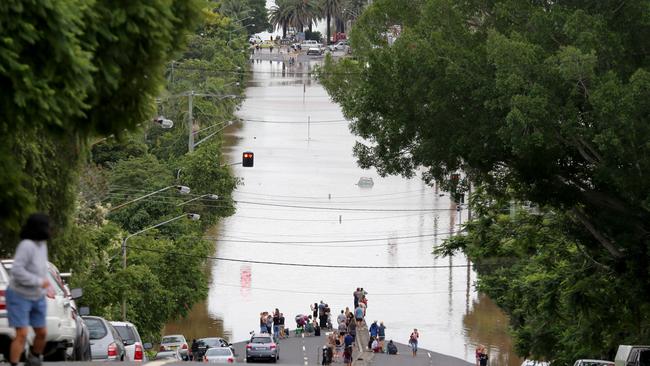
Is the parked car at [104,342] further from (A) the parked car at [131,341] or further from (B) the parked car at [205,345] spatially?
(B) the parked car at [205,345]

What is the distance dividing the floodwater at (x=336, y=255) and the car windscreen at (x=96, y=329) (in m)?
53.7

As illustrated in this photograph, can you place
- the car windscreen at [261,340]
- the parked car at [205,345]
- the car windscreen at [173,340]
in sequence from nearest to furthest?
the parked car at [205,345] → the car windscreen at [173,340] → the car windscreen at [261,340]

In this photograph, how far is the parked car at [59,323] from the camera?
58.3 feet

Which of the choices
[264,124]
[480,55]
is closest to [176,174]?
[480,55]

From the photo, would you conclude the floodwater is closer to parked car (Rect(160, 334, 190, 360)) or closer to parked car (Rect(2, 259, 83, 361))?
parked car (Rect(160, 334, 190, 360))

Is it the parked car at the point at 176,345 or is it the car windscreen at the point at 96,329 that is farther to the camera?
the parked car at the point at 176,345

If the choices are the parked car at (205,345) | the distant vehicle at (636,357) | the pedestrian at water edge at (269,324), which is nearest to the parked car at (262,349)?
the parked car at (205,345)

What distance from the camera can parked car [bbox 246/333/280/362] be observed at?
57.2 meters

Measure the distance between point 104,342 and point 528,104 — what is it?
8.92 metres

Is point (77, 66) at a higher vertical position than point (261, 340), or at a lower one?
higher

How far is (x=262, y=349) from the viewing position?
5766 centimetres

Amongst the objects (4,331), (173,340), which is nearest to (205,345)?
(173,340)

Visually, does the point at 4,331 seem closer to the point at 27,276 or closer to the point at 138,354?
the point at 27,276

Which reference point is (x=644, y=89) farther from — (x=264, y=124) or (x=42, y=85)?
(x=264, y=124)
